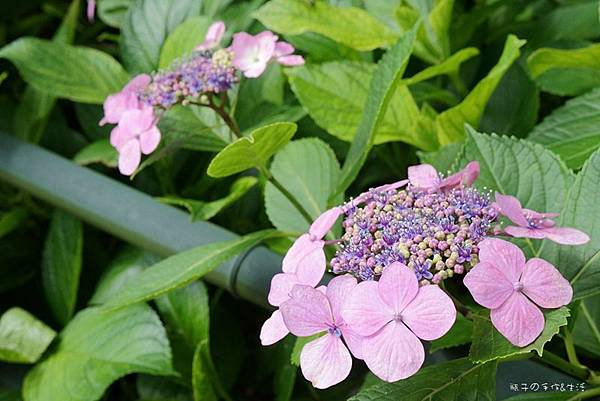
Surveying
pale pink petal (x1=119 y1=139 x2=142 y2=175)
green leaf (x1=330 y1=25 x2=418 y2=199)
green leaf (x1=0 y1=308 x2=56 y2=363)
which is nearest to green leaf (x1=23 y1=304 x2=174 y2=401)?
green leaf (x1=0 y1=308 x2=56 y2=363)

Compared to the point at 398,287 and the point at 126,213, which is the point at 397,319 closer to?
the point at 398,287

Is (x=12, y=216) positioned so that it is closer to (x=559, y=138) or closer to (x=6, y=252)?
(x=6, y=252)

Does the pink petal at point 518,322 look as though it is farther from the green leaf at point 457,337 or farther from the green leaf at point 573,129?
the green leaf at point 573,129

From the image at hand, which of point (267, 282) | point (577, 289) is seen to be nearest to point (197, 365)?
point (267, 282)

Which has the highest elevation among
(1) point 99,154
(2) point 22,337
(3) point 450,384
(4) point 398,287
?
(4) point 398,287

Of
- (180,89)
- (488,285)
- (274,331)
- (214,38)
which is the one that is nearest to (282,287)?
(274,331)
